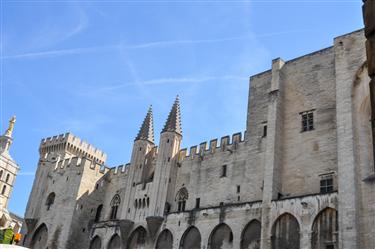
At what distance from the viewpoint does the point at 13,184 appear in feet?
229

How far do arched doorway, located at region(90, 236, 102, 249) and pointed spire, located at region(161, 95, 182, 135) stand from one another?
869 cm

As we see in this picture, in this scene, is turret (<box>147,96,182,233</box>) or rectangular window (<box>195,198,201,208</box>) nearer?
rectangular window (<box>195,198,201,208</box>)

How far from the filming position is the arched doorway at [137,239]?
28531 mm

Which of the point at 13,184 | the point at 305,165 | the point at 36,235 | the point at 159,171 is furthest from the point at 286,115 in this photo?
the point at 13,184

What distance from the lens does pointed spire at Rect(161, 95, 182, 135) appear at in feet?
105

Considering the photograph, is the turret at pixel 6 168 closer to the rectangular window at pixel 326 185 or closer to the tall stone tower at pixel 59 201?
the tall stone tower at pixel 59 201

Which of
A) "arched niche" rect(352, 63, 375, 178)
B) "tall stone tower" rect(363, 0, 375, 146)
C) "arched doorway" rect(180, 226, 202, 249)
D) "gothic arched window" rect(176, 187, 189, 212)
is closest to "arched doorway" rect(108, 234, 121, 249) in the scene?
"gothic arched window" rect(176, 187, 189, 212)

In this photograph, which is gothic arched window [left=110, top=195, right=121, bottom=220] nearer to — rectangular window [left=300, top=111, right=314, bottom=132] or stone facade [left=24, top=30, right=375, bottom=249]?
Answer: stone facade [left=24, top=30, right=375, bottom=249]

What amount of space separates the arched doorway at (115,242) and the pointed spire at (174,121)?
7910mm

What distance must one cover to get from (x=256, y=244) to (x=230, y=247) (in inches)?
60.3

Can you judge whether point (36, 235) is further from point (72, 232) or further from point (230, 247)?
point (230, 247)

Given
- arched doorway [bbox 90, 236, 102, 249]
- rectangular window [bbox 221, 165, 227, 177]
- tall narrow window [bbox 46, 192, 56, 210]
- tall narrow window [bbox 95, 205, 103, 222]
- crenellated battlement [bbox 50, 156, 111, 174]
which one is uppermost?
crenellated battlement [bbox 50, 156, 111, 174]

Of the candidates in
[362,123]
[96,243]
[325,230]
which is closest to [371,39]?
[325,230]

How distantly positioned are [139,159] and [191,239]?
929 centimetres
